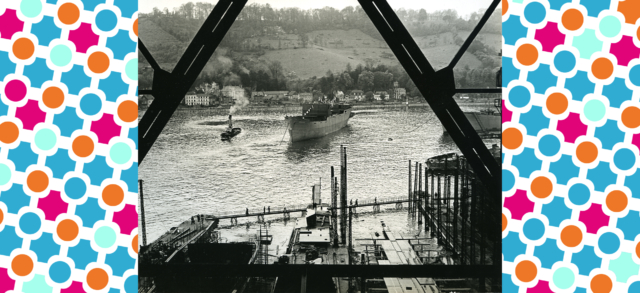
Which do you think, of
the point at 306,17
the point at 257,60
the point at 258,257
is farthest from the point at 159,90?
the point at 258,257

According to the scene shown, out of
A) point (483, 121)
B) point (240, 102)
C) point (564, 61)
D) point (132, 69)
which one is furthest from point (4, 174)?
point (240, 102)

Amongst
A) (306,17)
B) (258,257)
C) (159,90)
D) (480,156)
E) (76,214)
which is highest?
(306,17)

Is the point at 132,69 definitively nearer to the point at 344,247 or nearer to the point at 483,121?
the point at 483,121

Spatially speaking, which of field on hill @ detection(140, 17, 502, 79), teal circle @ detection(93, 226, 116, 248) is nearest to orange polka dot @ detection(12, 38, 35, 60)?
teal circle @ detection(93, 226, 116, 248)

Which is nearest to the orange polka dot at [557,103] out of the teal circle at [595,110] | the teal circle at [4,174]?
the teal circle at [595,110]

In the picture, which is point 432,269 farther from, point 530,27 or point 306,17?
point 306,17

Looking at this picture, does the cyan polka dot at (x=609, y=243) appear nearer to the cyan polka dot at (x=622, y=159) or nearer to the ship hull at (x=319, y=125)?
the cyan polka dot at (x=622, y=159)
